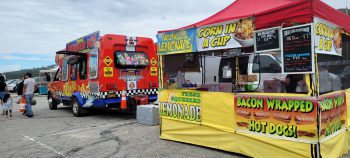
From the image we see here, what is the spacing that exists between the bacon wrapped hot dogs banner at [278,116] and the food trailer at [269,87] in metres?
0.01

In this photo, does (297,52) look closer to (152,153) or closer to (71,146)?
(152,153)

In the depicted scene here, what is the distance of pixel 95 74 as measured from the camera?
9.77m

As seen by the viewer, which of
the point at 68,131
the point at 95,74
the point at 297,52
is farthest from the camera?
the point at 95,74

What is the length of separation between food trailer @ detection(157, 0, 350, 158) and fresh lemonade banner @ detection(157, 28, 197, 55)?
2 cm

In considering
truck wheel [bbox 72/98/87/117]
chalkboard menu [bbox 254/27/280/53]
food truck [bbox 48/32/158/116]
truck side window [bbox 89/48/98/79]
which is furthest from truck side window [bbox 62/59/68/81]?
chalkboard menu [bbox 254/27/280/53]

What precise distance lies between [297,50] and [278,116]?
1029 mm

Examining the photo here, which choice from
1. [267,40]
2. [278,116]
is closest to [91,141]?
[278,116]

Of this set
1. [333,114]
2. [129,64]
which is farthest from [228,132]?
[129,64]

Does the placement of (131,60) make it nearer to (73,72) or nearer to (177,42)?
(73,72)

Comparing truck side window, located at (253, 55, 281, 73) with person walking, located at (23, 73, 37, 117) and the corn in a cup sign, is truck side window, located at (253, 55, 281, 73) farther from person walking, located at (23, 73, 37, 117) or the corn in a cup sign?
person walking, located at (23, 73, 37, 117)

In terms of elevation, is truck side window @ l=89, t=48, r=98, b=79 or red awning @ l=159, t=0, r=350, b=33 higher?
red awning @ l=159, t=0, r=350, b=33

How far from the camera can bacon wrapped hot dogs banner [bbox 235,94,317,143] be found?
14.3ft

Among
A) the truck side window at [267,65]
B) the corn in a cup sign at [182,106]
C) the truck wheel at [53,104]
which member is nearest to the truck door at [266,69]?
the truck side window at [267,65]

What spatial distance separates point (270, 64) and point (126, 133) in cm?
375
